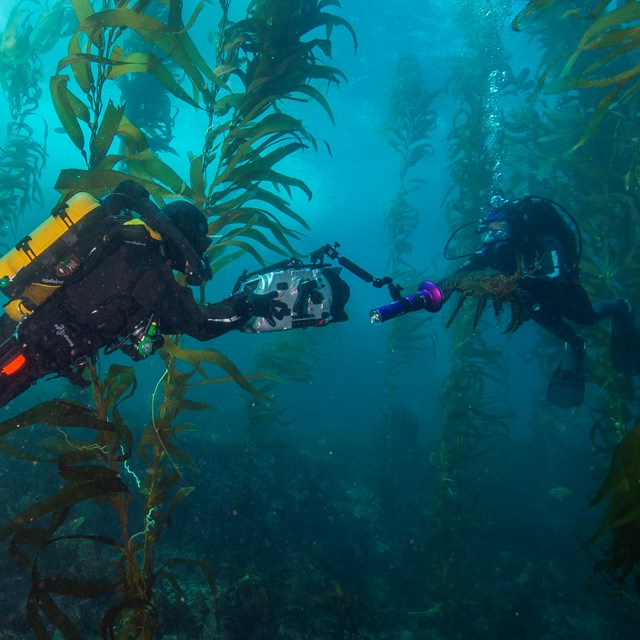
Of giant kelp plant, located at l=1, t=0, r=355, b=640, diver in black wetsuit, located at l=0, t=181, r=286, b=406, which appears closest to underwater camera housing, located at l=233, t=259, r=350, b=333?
giant kelp plant, located at l=1, t=0, r=355, b=640

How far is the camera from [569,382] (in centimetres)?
594

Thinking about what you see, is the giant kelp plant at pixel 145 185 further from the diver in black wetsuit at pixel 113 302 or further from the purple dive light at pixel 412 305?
the purple dive light at pixel 412 305

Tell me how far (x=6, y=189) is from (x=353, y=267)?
332 inches

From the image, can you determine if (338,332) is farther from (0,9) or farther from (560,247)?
(0,9)

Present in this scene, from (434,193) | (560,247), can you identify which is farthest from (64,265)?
(434,193)

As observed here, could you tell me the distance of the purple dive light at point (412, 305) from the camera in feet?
11.4

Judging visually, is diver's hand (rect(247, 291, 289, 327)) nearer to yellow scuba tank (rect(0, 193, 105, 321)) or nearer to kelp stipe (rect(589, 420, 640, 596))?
yellow scuba tank (rect(0, 193, 105, 321))

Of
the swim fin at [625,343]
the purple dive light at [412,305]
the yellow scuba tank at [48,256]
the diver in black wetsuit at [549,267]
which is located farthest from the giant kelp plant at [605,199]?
the yellow scuba tank at [48,256]

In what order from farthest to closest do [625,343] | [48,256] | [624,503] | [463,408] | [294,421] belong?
[294,421], [463,408], [625,343], [624,503], [48,256]

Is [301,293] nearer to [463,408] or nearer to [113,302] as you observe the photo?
[113,302]

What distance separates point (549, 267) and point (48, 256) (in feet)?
17.2

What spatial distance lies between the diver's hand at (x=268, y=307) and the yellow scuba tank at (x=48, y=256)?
121 cm

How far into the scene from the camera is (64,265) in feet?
8.43

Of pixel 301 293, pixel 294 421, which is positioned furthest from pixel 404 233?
pixel 301 293
